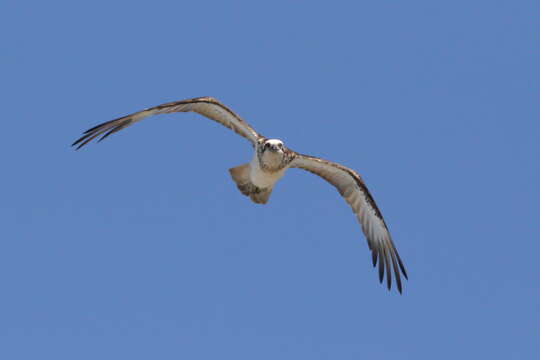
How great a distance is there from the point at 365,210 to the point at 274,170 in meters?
3.43

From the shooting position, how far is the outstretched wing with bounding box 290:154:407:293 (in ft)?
86.6

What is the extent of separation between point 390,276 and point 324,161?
3670 millimetres

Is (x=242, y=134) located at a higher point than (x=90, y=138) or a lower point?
higher

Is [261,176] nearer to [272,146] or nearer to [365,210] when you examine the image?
[272,146]

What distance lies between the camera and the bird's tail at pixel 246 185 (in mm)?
25656

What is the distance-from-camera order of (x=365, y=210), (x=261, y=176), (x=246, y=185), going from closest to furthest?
(x=261, y=176), (x=246, y=185), (x=365, y=210)

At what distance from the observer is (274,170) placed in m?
25.0

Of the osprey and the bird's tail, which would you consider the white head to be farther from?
the bird's tail

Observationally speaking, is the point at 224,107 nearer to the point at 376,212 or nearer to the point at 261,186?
the point at 261,186

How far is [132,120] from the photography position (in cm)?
2425

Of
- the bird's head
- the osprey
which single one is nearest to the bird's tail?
the osprey

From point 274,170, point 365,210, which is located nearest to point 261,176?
point 274,170

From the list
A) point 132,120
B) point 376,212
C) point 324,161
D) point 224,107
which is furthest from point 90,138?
point 376,212

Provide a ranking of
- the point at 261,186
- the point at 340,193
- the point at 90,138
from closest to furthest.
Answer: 1. the point at 90,138
2. the point at 261,186
3. the point at 340,193
